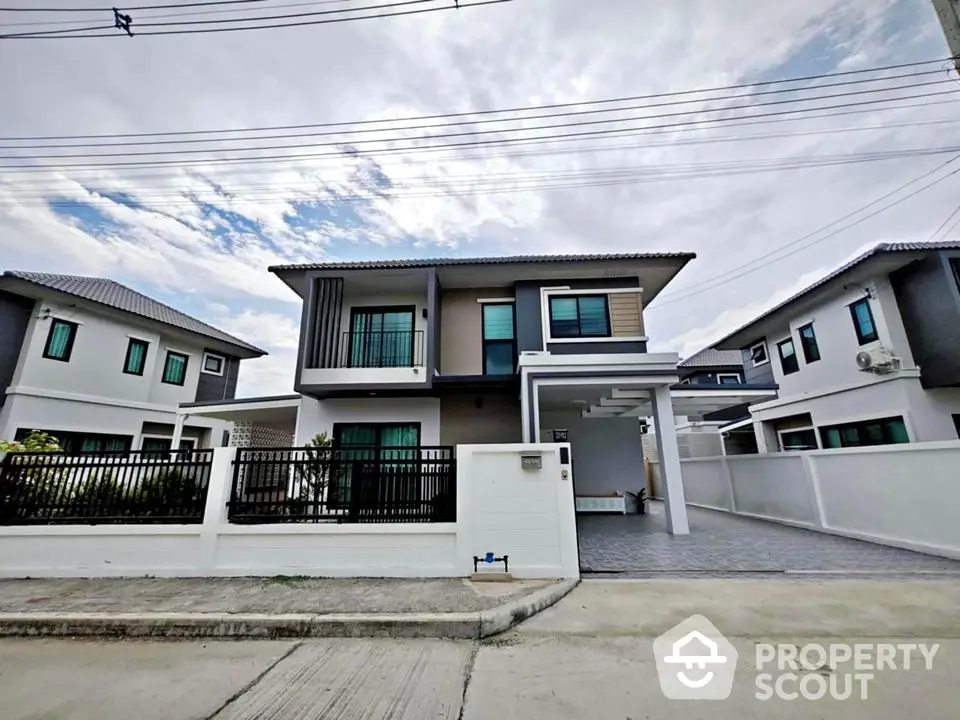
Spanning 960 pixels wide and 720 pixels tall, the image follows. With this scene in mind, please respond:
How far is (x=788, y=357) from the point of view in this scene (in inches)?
525

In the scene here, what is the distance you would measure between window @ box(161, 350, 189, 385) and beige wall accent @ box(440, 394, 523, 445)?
11.1m

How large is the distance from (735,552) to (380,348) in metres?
8.48

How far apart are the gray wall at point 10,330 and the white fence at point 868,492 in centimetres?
2011

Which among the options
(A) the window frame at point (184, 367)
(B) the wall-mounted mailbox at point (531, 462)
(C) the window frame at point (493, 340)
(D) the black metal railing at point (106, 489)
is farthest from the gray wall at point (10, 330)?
(B) the wall-mounted mailbox at point (531, 462)

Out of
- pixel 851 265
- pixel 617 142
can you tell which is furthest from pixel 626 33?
pixel 851 265

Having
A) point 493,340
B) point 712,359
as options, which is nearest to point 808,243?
point 712,359

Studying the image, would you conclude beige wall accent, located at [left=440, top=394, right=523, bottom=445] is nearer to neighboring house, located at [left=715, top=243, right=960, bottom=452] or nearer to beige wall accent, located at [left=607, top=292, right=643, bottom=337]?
beige wall accent, located at [left=607, top=292, right=643, bottom=337]

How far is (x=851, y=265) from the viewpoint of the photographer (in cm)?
984

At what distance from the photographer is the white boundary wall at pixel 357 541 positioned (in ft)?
17.4

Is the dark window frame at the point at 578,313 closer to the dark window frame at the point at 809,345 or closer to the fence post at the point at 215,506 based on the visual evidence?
the fence post at the point at 215,506

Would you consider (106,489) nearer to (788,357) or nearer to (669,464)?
(669,464)

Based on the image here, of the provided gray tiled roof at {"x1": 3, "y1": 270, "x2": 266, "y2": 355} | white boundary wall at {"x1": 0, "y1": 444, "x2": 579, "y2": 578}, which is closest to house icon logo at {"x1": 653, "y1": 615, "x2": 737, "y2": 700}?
white boundary wall at {"x1": 0, "y1": 444, "x2": 579, "y2": 578}

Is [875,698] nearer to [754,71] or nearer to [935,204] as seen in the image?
[754,71]

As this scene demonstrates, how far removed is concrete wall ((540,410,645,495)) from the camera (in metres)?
11.4
